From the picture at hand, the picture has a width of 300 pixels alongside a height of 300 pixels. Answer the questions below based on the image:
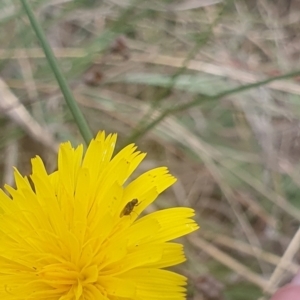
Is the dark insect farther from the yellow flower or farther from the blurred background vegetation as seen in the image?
the blurred background vegetation

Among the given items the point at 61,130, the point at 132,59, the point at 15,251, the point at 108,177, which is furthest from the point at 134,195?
the point at 132,59

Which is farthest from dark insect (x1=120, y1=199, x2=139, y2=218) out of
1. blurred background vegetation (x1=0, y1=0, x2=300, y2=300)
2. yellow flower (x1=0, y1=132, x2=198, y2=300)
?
blurred background vegetation (x1=0, y1=0, x2=300, y2=300)

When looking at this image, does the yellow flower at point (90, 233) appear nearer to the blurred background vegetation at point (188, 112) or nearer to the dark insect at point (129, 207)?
the dark insect at point (129, 207)

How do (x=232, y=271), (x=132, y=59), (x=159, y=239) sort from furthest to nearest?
(x=132, y=59) < (x=232, y=271) < (x=159, y=239)

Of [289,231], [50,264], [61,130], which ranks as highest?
[61,130]

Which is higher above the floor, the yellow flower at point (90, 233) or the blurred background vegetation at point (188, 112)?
the blurred background vegetation at point (188, 112)

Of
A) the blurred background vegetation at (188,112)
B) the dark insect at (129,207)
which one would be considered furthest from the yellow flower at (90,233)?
the blurred background vegetation at (188,112)

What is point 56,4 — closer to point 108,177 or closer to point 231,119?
point 231,119
